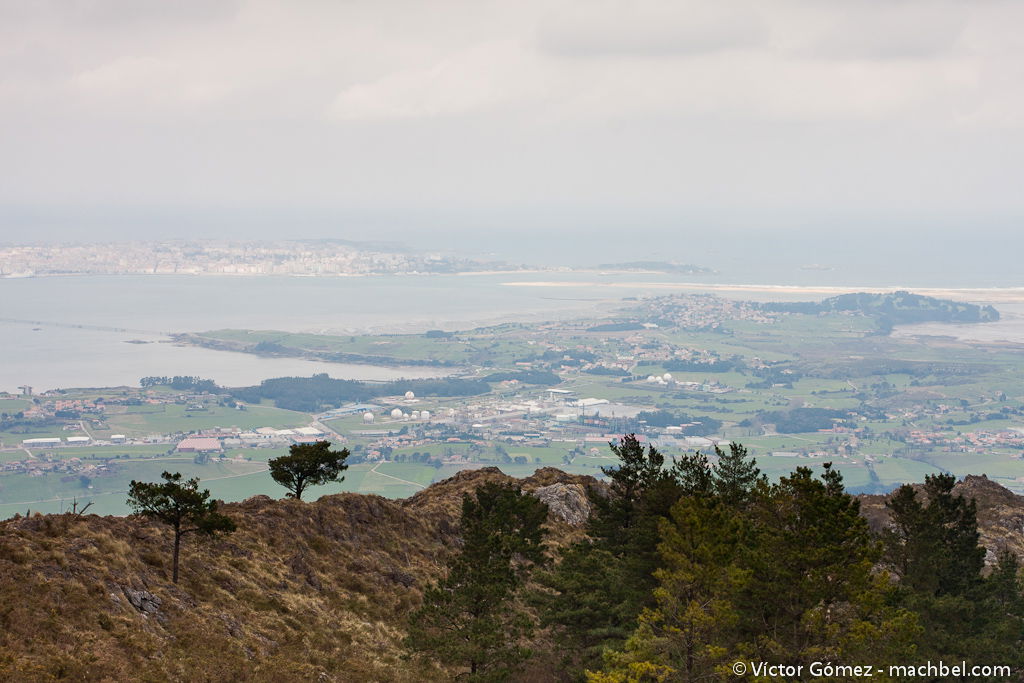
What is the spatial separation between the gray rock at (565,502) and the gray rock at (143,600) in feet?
102

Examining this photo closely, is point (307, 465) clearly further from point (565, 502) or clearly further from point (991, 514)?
point (991, 514)

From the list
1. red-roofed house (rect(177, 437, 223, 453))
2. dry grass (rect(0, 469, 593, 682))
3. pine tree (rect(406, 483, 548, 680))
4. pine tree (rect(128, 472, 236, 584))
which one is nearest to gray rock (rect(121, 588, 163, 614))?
dry grass (rect(0, 469, 593, 682))

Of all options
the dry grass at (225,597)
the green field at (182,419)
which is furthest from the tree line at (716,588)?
the green field at (182,419)

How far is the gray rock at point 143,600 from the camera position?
96.7ft

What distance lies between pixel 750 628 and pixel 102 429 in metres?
154

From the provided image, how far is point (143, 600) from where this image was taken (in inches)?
1177

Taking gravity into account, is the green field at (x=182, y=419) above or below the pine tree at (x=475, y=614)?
below

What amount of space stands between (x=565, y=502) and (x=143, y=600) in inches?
1365

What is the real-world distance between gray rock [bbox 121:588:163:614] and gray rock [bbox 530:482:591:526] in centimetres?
3114

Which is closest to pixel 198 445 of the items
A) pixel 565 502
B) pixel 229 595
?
pixel 565 502

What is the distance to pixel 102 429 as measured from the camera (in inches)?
6378

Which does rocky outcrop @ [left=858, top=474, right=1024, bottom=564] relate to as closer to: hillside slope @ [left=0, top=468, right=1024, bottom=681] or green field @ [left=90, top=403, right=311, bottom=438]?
hillside slope @ [left=0, top=468, right=1024, bottom=681]

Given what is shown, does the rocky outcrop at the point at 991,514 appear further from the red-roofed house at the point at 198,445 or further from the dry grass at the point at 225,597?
the red-roofed house at the point at 198,445

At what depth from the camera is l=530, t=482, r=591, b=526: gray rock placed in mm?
59531
